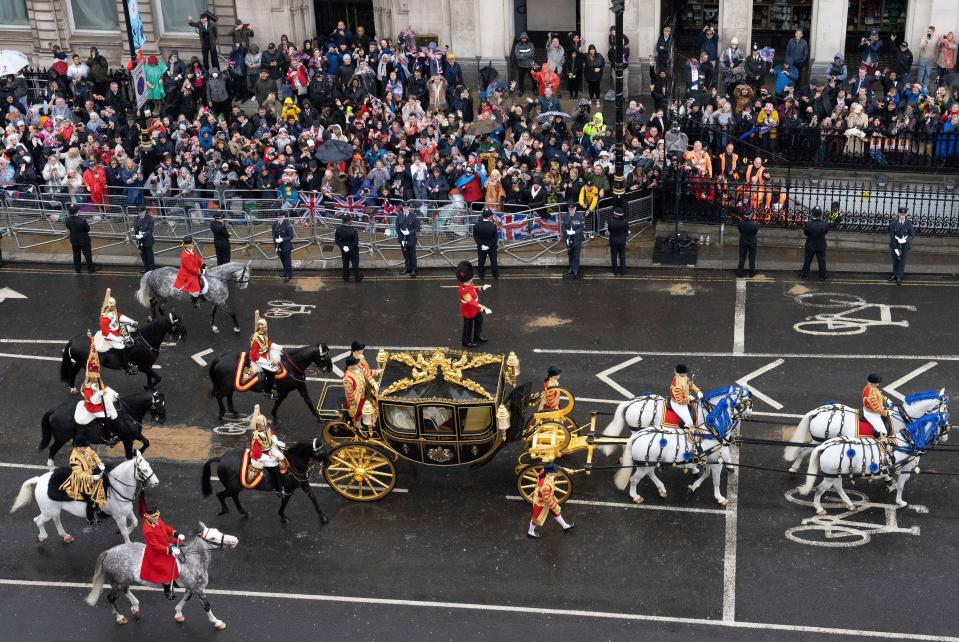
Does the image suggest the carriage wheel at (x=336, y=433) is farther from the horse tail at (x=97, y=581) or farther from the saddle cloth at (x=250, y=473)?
the horse tail at (x=97, y=581)

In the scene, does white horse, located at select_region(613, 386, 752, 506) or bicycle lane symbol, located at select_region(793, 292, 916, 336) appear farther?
bicycle lane symbol, located at select_region(793, 292, 916, 336)

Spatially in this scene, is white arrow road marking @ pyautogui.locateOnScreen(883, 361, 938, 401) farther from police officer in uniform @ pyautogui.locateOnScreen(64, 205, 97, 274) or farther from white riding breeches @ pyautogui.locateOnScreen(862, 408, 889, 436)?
police officer in uniform @ pyautogui.locateOnScreen(64, 205, 97, 274)

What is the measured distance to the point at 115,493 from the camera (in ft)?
57.1

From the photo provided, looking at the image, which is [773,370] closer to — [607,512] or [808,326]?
[808,326]

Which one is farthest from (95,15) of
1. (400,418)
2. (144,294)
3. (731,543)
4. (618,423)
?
(731,543)

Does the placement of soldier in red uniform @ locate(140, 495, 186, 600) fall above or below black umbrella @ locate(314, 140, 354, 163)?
below

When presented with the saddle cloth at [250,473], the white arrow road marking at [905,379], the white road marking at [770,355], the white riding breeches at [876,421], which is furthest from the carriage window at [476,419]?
the white arrow road marking at [905,379]

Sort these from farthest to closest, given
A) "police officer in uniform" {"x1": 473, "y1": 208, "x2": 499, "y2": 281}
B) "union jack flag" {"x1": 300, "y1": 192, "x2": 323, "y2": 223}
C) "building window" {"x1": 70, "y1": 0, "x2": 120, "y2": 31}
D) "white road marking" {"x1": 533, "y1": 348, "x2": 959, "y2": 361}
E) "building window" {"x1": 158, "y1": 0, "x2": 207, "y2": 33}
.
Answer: "building window" {"x1": 70, "y1": 0, "x2": 120, "y2": 31} < "building window" {"x1": 158, "y1": 0, "x2": 207, "y2": 33} < "union jack flag" {"x1": 300, "y1": 192, "x2": 323, "y2": 223} < "police officer in uniform" {"x1": 473, "y1": 208, "x2": 499, "y2": 281} < "white road marking" {"x1": 533, "y1": 348, "x2": 959, "y2": 361}

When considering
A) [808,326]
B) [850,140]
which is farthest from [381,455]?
[850,140]

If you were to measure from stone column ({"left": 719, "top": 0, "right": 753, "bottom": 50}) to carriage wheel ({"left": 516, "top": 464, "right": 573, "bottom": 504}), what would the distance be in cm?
1892

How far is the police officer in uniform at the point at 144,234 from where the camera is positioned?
27.4 metres

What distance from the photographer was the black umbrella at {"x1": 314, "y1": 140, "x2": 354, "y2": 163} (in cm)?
2927

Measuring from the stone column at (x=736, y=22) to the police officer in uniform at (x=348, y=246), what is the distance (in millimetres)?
12398

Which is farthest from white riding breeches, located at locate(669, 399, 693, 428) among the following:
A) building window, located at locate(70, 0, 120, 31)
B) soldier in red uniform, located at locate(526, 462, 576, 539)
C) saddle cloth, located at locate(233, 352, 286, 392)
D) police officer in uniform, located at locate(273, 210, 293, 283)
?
building window, located at locate(70, 0, 120, 31)
